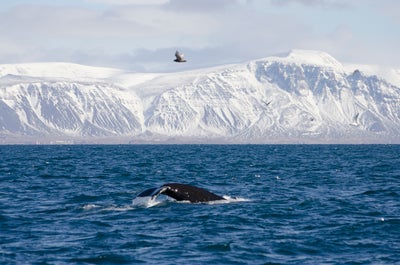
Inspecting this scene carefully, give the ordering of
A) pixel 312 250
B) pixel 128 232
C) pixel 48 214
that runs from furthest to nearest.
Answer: pixel 48 214 → pixel 128 232 → pixel 312 250

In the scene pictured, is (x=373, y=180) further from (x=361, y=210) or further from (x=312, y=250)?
(x=312, y=250)

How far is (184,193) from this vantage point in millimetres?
31125

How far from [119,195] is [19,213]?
8246 mm

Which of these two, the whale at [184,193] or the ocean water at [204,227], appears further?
the whale at [184,193]

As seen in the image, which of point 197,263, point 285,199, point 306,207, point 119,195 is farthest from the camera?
point 119,195

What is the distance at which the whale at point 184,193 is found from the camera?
1137 inches

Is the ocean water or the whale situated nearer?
the ocean water

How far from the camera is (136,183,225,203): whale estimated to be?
28.9 meters

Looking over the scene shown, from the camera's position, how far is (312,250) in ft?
74.2

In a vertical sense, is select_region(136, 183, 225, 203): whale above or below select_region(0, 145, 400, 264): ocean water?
above

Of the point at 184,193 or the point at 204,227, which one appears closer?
the point at 204,227

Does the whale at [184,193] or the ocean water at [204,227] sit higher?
the whale at [184,193]

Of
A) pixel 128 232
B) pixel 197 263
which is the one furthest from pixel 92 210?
pixel 197 263

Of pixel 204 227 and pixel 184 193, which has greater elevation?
pixel 184 193
